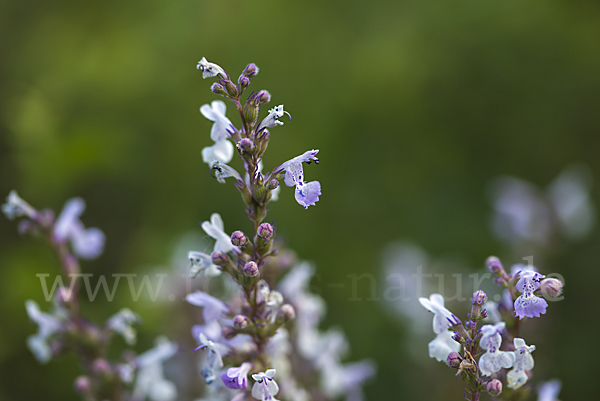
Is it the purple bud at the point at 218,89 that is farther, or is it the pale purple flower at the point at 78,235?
the pale purple flower at the point at 78,235

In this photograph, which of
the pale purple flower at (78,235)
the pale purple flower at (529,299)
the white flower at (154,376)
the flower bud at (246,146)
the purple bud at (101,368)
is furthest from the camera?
the pale purple flower at (78,235)

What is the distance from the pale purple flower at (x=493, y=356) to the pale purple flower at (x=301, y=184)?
56 centimetres

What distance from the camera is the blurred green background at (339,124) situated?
3.94 m

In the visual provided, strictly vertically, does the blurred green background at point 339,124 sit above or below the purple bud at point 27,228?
above

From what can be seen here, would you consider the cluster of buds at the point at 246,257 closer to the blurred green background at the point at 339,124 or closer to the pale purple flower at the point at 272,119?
the pale purple flower at the point at 272,119

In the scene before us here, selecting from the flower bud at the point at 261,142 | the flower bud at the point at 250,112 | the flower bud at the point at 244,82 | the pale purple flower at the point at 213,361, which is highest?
the flower bud at the point at 244,82

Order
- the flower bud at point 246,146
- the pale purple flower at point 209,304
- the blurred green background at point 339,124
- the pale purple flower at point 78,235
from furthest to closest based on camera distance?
the blurred green background at point 339,124 < the pale purple flower at point 78,235 < the pale purple flower at point 209,304 < the flower bud at point 246,146

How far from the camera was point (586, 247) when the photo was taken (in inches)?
175

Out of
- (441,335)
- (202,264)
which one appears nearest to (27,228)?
(202,264)

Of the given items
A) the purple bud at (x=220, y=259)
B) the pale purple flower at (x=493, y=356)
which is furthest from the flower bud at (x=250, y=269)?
the pale purple flower at (x=493, y=356)

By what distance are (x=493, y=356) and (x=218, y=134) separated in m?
0.97

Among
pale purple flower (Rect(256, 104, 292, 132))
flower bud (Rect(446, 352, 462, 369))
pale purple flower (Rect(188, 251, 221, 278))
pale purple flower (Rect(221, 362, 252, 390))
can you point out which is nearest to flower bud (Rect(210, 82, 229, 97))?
pale purple flower (Rect(256, 104, 292, 132))

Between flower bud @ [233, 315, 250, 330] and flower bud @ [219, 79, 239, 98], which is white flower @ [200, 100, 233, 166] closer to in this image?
flower bud @ [219, 79, 239, 98]

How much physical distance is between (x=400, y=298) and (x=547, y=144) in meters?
1.82
